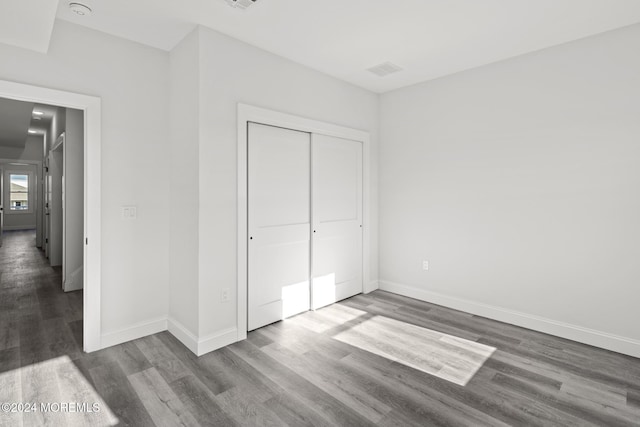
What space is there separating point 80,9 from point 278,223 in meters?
2.33

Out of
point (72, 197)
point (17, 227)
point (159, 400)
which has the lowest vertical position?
point (159, 400)

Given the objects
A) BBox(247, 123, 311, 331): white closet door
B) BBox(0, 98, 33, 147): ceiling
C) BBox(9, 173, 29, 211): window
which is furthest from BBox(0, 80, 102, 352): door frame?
BBox(9, 173, 29, 211): window

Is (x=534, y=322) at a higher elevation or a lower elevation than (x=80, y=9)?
Result: lower

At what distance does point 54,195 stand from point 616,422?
7348 mm

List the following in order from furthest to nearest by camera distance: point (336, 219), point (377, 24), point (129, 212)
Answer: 1. point (336, 219)
2. point (129, 212)
3. point (377, 24)

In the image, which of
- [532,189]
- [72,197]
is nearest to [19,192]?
[72,197]

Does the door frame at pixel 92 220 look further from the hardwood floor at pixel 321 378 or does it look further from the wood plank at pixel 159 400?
the wood plank at pixel 159 400

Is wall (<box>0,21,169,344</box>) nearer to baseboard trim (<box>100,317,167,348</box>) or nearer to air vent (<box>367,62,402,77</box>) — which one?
baseboard trim (<box>100,317,167,348</box>)

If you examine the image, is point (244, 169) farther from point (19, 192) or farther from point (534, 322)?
point (19, 192)

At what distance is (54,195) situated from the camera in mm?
5656

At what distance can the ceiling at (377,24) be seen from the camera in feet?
8.34

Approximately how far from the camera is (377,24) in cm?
284

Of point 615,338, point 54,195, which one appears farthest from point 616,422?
point 54,195

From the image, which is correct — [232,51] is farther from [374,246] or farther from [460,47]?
[374,246]
